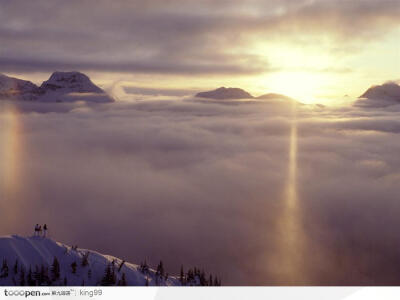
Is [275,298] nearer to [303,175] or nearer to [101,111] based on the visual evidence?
[303,175]

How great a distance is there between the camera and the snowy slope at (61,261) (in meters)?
12.1

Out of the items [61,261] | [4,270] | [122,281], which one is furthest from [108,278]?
[4,270]

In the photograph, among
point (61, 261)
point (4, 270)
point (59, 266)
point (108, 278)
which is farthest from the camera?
point (61, 261)

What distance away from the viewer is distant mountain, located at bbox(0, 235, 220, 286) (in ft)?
36.2

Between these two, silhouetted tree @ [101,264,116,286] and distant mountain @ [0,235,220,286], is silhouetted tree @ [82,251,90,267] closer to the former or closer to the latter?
distant mountain @ [0,235,220,286]

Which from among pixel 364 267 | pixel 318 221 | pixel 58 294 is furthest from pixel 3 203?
pixel 58 294

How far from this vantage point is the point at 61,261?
13234mm

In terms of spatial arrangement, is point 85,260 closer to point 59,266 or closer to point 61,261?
point 61,261

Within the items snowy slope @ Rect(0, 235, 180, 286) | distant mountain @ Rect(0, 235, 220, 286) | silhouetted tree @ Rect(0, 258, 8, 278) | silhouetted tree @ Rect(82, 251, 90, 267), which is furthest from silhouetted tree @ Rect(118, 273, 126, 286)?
silhouetted tree @ Rect(0, 258, 8, 278)

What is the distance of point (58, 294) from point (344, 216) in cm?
6740

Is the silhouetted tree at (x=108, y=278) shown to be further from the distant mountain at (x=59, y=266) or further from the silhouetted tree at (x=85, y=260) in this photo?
the silhouetted tree at (x=85, y=260)

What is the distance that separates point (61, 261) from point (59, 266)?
88cm

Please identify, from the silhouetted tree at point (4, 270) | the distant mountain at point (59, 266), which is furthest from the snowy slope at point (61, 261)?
the silhouetted tree at point (4, 270)

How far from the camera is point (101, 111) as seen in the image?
178 metres
